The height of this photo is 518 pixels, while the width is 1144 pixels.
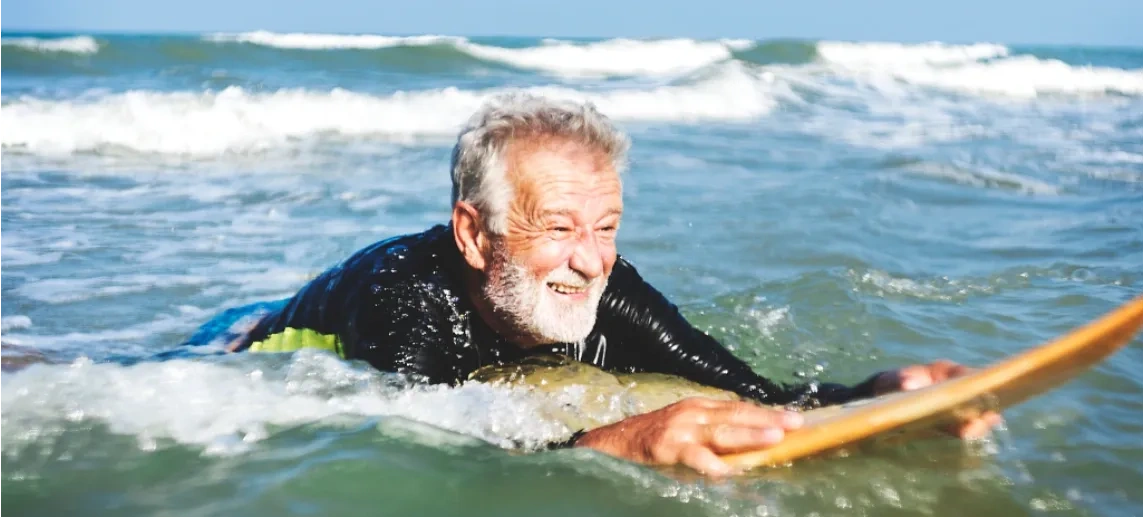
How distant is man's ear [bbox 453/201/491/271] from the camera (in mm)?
3426

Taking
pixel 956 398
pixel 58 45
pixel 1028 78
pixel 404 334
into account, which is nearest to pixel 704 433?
pixel 956 398

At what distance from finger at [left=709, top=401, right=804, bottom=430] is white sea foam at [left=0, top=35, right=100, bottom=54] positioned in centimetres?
2449

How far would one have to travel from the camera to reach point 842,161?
1185 cm

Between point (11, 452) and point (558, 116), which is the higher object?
point (558, 116)

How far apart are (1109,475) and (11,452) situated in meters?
3.40

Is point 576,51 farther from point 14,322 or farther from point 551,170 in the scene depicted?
point 551,170

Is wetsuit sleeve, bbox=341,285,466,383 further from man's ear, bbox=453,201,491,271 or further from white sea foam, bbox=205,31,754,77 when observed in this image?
white sea foam, bbox=205,31,754,77

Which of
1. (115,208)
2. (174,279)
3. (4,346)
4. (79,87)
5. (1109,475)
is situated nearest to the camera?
(1109,475)

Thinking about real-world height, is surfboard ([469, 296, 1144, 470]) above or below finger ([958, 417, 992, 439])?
above

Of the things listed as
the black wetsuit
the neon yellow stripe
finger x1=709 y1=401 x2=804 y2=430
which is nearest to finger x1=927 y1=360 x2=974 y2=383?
the black wetsuit

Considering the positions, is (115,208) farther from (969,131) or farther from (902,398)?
(969,131)

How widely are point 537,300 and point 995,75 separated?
3528cm

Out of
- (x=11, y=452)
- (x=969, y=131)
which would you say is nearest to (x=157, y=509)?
(x=11, y=452)

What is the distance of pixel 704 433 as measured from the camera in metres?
2.93
